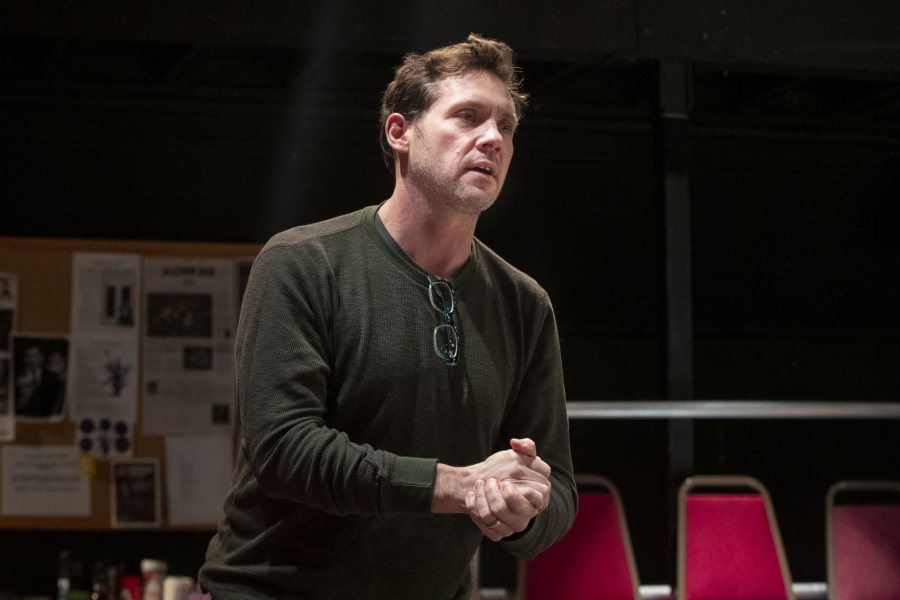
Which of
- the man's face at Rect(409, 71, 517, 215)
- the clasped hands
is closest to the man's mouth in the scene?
the man's face at Rect(409, 71, 517, 215)

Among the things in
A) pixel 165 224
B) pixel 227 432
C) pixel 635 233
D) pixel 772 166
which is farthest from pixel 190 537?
pixel 772 166

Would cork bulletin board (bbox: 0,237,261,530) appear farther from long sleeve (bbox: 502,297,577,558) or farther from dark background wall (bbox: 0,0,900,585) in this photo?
long sleeve (bbox: 502,297,577,558)

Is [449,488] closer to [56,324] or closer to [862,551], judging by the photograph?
[862,551]

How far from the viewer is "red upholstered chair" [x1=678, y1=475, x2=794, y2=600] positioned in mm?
3730

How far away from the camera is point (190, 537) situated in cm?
467

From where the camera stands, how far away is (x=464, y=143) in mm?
1671

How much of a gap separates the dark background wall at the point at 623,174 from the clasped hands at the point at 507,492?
8.61ft

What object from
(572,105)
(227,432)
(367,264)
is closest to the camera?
(367,264)

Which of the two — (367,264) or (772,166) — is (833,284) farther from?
(367,264)

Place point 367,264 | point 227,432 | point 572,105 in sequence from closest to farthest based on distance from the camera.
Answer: point 367,264 → point 227,432 → point 572,105

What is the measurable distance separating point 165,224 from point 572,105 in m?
1.90

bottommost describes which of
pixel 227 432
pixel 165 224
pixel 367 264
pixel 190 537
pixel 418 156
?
pixel 190 537

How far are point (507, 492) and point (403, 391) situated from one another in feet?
0.76

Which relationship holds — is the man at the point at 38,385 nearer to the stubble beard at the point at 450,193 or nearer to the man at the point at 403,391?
the man at the point at 403,391
